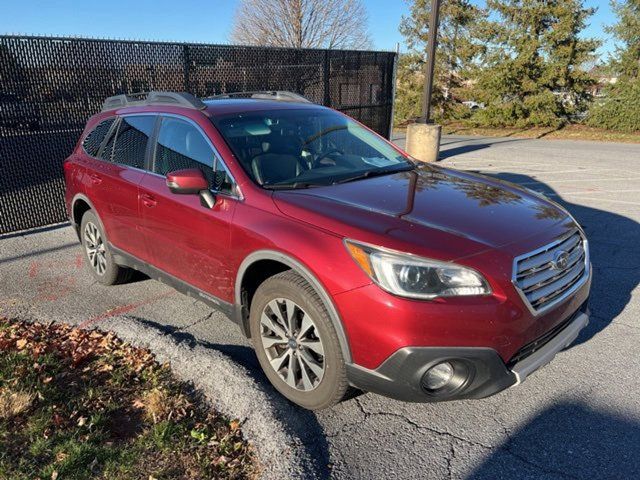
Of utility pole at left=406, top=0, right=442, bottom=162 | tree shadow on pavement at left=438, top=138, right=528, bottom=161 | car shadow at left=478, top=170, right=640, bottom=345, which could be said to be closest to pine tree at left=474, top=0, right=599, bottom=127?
tree shadow on pavement at left=438, top=138, right=528, bottom=161

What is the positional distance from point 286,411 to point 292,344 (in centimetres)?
38

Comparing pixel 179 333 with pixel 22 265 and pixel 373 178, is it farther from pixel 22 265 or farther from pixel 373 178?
pixel 22 265

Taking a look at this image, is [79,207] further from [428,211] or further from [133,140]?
[428,211]

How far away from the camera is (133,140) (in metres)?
4.39

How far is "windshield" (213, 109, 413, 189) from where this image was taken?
3480mm

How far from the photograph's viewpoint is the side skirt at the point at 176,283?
3.47 m

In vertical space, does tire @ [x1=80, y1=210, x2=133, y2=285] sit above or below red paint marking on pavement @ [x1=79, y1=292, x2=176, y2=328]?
above

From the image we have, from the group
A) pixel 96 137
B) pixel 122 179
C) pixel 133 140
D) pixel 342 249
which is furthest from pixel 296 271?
pixel 96 137

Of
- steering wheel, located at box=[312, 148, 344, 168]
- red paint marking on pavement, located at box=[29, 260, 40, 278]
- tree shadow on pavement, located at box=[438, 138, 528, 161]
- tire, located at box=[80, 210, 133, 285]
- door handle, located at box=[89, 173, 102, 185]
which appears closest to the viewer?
steering wheel, located at box=[312, 148, 344, 168]

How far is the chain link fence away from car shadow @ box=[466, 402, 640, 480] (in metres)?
6.80

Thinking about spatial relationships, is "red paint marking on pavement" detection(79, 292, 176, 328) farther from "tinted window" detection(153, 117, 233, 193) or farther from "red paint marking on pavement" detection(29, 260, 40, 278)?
"red paint marking on pavement" detection(29, 260, 40, 278)

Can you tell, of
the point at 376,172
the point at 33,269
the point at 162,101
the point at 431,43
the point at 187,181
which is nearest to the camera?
the point at 187,181

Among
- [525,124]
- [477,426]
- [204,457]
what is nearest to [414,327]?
[477,426]

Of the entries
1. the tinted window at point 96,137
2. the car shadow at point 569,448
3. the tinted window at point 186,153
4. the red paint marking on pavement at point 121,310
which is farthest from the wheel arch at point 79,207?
the car shadow at point 569,448
